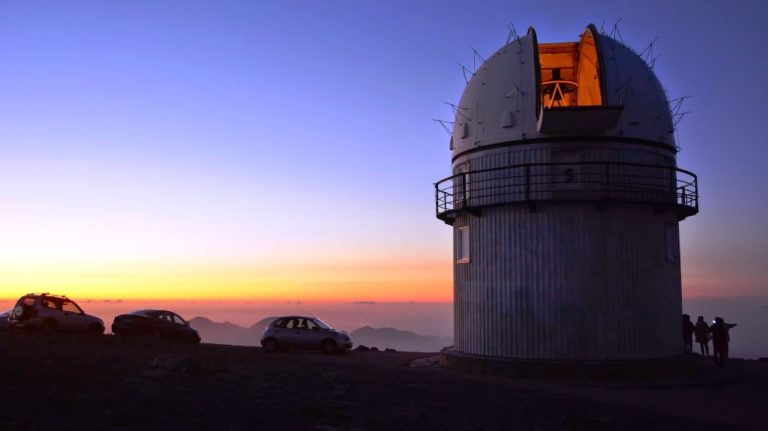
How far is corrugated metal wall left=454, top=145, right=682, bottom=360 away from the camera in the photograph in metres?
19.0

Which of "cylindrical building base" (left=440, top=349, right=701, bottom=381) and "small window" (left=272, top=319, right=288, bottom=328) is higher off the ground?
"small window" (left=272, top=319, right=288, bottom=328)

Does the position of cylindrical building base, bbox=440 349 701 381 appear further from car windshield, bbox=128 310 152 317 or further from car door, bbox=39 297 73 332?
car door, bbox=39 297 73 332

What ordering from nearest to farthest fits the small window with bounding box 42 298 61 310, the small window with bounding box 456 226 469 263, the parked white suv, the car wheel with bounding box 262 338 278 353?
1. the small window with bounding box 456 226 469 263
2. the parked white suv
3. the small window with bounding box 42 298 61 310
4. the car wheel with bounding box 262 338 278 353

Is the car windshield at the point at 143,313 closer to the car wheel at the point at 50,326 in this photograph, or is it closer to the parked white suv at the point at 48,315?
the parked white suv at the point at 48,315

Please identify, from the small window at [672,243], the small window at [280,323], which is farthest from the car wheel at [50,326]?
the small window at [672,243]

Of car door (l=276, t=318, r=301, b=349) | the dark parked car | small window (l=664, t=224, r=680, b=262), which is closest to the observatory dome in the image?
small window (l=664, t=224, r=680, b=262)

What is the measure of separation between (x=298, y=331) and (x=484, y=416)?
1422cm

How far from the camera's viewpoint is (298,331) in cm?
2583

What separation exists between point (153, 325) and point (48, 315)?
365cm

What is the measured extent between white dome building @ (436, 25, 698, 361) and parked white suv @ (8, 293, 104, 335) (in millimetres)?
14311

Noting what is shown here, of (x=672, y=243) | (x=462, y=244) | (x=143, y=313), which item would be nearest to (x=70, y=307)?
(x=143, y=313)

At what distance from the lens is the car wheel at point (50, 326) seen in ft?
79.7

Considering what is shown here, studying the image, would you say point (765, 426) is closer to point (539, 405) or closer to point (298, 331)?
point (539, 405)

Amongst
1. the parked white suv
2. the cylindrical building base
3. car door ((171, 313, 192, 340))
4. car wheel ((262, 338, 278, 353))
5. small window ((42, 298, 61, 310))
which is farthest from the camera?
car door ((171, 313, 192, 340))
